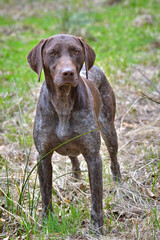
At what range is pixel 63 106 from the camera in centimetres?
350

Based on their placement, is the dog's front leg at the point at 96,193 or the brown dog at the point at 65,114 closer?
the brown dog at the point at 65,114

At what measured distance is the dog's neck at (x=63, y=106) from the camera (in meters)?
3.47

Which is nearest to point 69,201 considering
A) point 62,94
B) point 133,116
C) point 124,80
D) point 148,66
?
point 62,94

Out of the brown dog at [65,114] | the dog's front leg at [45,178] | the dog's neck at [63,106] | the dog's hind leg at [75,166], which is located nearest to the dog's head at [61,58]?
the brown dog at [65,114]

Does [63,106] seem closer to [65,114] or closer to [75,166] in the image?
[65,114]

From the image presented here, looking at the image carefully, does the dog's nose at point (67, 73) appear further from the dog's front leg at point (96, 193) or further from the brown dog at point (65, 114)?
the dog's front leg at point (96, 193)

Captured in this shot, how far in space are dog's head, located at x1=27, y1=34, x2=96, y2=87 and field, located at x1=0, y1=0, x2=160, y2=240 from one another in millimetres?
530

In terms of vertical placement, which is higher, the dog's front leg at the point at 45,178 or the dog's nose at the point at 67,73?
the dog's nose at the point at 67,73

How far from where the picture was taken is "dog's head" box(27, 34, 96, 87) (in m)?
3.11

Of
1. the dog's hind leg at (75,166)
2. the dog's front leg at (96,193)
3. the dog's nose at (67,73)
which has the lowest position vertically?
the dog's front leg at (96,193)

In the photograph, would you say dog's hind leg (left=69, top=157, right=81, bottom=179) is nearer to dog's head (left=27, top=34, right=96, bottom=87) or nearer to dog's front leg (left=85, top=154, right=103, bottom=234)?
dog's front leg (left=85, top=154, right=103, bottom=234)

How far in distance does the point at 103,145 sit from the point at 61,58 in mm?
2608

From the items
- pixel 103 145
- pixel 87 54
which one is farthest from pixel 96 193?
pixel 103 145

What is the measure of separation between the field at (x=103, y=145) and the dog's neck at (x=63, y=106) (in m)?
0.36
